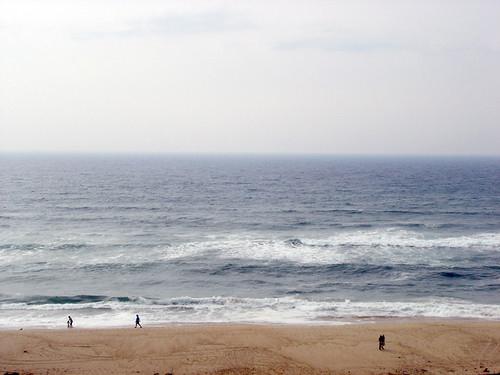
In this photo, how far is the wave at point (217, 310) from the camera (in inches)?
1340

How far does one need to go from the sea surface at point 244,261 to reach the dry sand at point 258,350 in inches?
122

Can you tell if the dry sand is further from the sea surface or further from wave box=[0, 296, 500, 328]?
the sea surface

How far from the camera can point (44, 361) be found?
2619 centimetres

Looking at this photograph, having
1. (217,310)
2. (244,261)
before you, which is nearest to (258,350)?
(217,310)

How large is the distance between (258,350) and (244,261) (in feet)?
65.7

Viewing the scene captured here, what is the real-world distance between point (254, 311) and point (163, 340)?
904 centimetres

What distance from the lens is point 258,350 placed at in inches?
1096

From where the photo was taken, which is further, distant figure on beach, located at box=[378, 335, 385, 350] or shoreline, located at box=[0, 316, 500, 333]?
shoreline, located at box=[0, 316, 500, 333]

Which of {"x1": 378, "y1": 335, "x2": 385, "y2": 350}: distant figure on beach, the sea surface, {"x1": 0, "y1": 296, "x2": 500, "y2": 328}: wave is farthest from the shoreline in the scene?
{"x1": 378, "y1": 335, "x2": 385, "y2": 350}: distant figure on beach

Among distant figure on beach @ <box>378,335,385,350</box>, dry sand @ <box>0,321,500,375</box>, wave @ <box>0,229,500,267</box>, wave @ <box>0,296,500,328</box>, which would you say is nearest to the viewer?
dry sand @ <box>0,321,500,375</box>

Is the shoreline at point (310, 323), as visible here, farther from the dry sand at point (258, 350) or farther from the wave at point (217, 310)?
the dry sand at point (258, 350)

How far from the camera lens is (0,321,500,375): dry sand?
2558 centimetres

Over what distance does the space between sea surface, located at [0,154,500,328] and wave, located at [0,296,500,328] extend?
156mm

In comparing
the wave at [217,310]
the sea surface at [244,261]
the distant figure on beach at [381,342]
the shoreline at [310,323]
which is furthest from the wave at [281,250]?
the distant figure on beach at [381,342]
